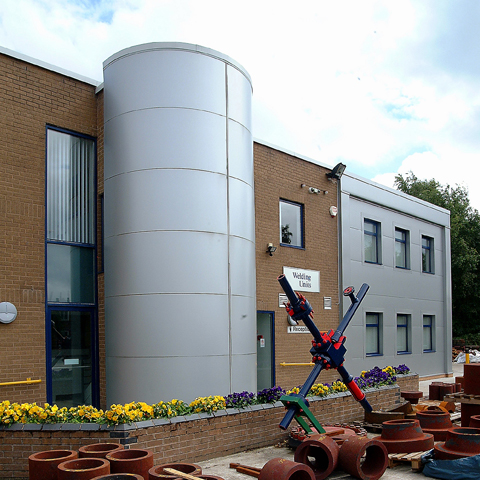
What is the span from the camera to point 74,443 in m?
7.75

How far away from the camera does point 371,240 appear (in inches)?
810

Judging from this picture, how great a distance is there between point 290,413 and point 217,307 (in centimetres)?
264

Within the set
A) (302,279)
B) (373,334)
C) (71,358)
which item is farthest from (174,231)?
(373,334)

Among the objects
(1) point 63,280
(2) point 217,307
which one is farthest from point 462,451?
(1) point 63,280

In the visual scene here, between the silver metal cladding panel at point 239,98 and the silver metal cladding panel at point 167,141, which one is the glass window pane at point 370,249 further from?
the silver metal cladding panel at point 167,141

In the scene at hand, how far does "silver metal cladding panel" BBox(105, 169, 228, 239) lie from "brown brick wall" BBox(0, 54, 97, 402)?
165 centimetres

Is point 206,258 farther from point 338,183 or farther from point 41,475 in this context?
point 338,183

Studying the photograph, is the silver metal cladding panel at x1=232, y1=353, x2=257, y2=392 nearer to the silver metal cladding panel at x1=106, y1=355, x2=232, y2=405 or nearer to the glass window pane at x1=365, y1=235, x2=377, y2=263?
the silver metal cladding panel at x1=106, y1=355, x2=232, y2=405

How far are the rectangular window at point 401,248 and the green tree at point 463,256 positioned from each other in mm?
18867

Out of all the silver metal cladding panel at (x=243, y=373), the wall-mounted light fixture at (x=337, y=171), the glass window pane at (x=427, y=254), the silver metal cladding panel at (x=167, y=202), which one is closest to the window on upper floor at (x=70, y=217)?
the silver metal cladding panel at (x=167, y=202)

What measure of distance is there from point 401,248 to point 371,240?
2.72m

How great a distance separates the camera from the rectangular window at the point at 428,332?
2392 cm

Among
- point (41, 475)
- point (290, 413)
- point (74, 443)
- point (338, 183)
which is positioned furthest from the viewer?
point (338, 183)

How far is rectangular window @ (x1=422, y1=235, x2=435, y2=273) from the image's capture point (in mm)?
24422
